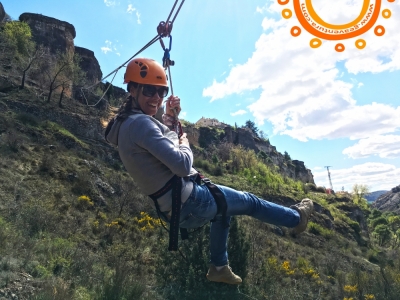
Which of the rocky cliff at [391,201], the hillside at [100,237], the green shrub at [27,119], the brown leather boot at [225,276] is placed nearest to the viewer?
the brown leather boot at [225,276]

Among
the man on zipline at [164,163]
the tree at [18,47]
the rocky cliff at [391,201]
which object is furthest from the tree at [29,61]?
the rocky cliff at [391,201]

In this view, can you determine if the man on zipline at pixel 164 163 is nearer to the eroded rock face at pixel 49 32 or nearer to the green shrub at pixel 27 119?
the green shrub at pixel 27 119

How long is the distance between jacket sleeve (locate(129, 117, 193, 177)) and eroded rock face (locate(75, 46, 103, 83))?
4541 centimetres

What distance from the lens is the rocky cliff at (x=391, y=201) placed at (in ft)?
423

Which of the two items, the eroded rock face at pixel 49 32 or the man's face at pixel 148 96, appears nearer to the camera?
the man's face at pixel 148 96

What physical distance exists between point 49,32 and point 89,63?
21.2 ft

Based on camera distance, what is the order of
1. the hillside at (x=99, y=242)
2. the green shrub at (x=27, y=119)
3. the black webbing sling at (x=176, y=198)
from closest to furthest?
1. the black webbing sling at (x=176, y=198)
2. the hillside at (x=99, y=242)
3. the green shrub at (x=27, y=119)

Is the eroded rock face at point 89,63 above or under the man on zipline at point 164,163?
above

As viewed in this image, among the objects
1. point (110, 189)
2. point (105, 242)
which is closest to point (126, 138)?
point (105, 242)

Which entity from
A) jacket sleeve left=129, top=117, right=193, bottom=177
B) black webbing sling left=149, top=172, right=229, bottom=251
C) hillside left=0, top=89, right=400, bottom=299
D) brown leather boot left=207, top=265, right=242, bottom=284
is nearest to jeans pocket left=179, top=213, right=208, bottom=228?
black webbing sling left=149, top=172, right=229, bottom=251

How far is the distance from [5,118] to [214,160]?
83.1 ft

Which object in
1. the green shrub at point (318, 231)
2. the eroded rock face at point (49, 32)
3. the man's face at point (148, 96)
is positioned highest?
the eroded rock face at point (49, 32)

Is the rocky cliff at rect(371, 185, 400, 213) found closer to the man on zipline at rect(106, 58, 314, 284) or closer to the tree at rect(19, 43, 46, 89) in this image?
the tree at rect(19, 43, 46, 89)

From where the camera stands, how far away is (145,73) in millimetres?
3133
